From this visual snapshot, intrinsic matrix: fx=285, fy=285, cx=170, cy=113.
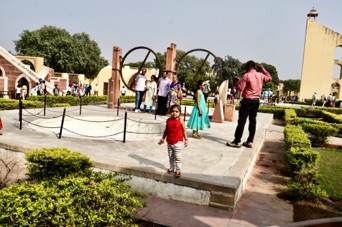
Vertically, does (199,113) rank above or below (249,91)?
below

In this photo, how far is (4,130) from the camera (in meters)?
6.49

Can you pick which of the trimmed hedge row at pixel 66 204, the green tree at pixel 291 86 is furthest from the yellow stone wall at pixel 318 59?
the green tree at pixel 291 86

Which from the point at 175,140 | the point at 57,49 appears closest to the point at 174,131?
the point at 175,140

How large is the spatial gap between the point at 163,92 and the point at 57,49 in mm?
34870

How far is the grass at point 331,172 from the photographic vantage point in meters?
4.46

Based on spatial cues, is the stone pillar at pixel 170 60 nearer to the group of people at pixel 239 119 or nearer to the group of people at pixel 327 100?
the group of people at pixel 239 119

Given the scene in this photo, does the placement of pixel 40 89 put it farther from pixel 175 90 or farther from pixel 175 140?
pixel 175 140

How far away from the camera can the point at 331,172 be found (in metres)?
5.46

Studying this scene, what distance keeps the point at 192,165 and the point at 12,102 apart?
404 inches

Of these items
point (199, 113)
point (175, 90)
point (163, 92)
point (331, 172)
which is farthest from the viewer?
point (163, 92)

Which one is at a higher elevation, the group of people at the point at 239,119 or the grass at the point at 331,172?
the group of people at the point at 239,119

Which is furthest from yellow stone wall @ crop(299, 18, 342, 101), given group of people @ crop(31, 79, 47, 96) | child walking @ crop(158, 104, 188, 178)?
child walking @ crop(158, 104, 188, 178)

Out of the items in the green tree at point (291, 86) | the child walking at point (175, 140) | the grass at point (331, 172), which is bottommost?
the grass at point (331, 172)

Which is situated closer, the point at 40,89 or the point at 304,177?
the point at 304,177
